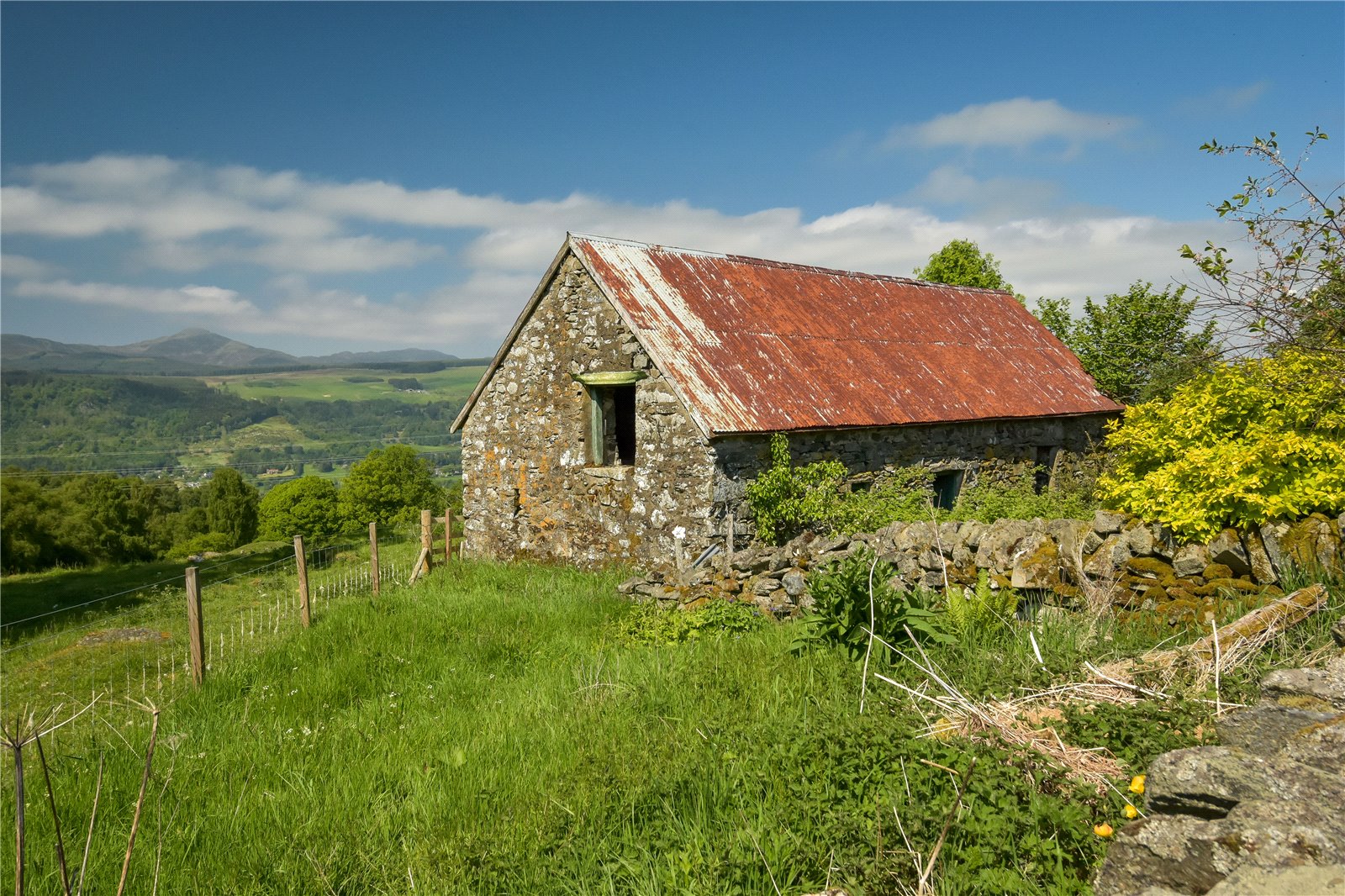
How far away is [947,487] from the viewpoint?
13617 mm

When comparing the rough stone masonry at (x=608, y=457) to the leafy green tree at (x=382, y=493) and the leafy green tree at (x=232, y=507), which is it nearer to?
the leafy green tree at (x=382, y=493)

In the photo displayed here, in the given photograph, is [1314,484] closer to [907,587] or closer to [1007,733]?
[907,587]

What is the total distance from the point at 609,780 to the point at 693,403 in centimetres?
676

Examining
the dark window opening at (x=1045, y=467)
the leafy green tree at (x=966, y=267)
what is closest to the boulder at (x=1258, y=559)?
the dark window opening at (x=1045, y=467)

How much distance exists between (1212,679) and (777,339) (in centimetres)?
971

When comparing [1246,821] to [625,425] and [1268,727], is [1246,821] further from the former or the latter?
[625,425]

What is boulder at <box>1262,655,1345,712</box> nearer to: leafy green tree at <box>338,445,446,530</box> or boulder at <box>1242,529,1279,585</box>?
boulder at <box>1242,529,1279,585</box>

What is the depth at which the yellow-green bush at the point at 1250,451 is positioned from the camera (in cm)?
595

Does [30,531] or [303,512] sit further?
[303,512]

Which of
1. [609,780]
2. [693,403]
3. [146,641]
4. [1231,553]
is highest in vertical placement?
[693,403]

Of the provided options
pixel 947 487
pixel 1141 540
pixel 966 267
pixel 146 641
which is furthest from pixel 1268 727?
pixel 966 267

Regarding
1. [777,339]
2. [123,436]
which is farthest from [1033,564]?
[123,436]

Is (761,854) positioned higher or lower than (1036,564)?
lower

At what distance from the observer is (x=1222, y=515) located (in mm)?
6176
